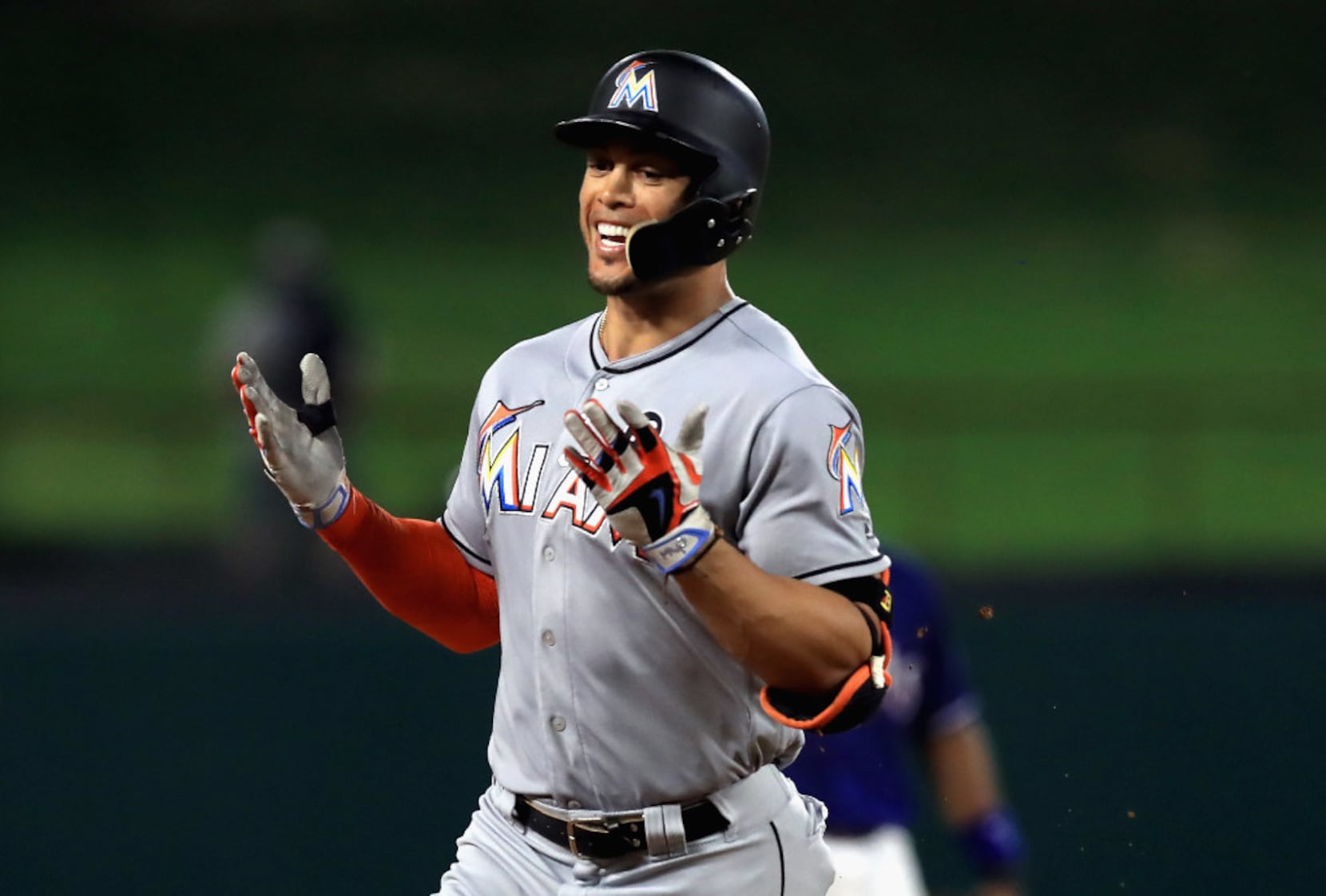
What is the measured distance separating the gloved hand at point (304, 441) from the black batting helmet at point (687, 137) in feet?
2.23

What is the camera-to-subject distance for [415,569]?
3.93 metres

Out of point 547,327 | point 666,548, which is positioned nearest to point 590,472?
point 666,548

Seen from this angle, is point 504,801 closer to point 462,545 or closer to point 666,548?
point 462,545

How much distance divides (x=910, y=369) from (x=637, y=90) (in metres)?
16.3

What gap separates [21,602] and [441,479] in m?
5.34

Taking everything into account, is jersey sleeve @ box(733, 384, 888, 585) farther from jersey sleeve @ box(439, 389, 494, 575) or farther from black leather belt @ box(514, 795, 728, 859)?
jersey sleeve @ box(439, 389, 494, 575)

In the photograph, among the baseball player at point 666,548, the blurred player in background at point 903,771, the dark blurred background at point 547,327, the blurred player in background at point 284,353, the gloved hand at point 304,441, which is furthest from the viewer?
the blurred player in background at point 284,353

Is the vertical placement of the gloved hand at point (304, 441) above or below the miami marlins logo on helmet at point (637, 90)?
below

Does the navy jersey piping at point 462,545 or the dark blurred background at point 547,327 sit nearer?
the navy jersey piping at point 462,545

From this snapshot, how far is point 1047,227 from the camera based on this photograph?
73.3ft

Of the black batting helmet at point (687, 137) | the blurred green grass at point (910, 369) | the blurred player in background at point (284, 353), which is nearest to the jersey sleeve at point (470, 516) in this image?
the black batting helmet at point (687, 137)

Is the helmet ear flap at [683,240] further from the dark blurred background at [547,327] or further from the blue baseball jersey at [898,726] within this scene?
the blue baseball jersey at [898,726]

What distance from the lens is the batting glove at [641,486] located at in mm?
3145

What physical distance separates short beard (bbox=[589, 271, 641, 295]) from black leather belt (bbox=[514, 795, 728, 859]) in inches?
35.3
